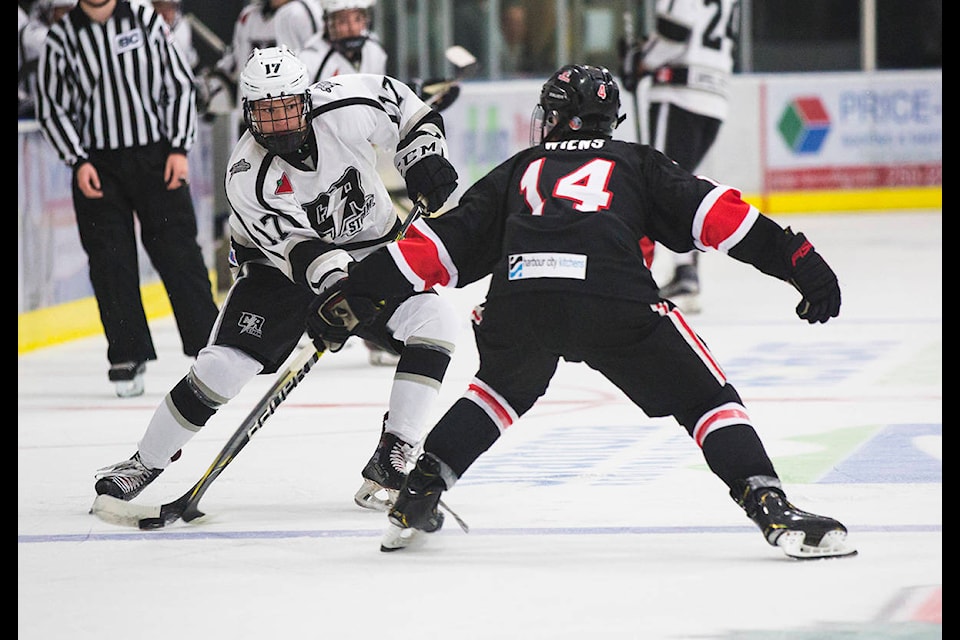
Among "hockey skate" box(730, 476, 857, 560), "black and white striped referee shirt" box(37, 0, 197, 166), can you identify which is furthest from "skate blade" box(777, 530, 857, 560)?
"black and white striped referee shirt" box(37, 0, 197, 166)

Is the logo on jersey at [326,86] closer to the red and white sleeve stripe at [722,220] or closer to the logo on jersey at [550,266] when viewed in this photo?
the logo on jersey at [550,266]

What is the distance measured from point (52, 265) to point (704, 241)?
14.5 ft

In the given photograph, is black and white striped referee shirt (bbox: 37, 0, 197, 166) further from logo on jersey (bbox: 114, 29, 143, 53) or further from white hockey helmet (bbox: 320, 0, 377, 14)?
white hockey helmet (bbox: 320, 0, 377, 14)

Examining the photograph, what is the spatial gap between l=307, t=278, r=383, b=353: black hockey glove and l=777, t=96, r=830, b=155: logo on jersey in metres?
8.61

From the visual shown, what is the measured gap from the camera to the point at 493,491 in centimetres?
409

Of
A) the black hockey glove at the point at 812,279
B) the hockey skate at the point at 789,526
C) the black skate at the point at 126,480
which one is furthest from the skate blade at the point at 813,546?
the black skate at the point at 126,480

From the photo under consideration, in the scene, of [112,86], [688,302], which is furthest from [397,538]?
[688,302]

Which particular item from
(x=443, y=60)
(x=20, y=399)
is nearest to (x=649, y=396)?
(x=20, y=399)

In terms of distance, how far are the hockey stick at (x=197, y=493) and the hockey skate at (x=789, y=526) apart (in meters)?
1.05

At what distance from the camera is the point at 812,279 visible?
3232 mm

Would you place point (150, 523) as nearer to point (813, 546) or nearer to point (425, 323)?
point (425, 323)

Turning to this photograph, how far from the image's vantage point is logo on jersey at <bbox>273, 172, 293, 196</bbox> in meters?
3.95

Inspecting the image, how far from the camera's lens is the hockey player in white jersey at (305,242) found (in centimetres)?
387

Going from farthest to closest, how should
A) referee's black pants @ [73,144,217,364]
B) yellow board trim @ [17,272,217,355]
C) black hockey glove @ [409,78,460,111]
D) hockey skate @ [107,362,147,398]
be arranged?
yellow board trim @ [17,272,217,355]
black hockey glove @ [409,78,460,111]
referee's black pants @ [73,144,217,364]
hockey skate @ [107,362,147,398]
